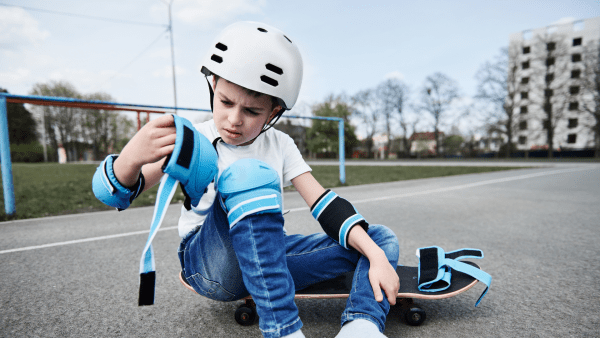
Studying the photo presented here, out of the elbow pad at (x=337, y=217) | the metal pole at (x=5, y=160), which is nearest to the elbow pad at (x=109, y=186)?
the elbow pad at (x=337, y=217)

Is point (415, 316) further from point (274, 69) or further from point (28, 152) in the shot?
point (28, 152)

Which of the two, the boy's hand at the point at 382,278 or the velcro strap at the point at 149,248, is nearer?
the velcro strap at the point at 149,248

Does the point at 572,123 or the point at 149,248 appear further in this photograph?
the point at 572,123

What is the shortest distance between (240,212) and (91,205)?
527cm

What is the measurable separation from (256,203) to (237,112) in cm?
38

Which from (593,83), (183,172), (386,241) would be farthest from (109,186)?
(593,83)

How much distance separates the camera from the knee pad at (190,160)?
0.84m

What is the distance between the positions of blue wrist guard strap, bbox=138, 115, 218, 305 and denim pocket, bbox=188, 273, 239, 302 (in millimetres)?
271

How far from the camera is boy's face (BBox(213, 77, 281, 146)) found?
117 cm

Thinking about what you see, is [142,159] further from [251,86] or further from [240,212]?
[251,86]

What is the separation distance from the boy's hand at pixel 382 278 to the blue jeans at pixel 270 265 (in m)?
0.03

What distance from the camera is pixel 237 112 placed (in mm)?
1161

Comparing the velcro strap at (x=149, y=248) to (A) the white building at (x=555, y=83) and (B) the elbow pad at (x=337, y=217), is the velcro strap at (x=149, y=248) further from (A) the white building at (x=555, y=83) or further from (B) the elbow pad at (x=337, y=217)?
(A) the white building at (x=555, y=83)

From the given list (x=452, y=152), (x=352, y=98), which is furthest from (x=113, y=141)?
(x=452, y=152)
